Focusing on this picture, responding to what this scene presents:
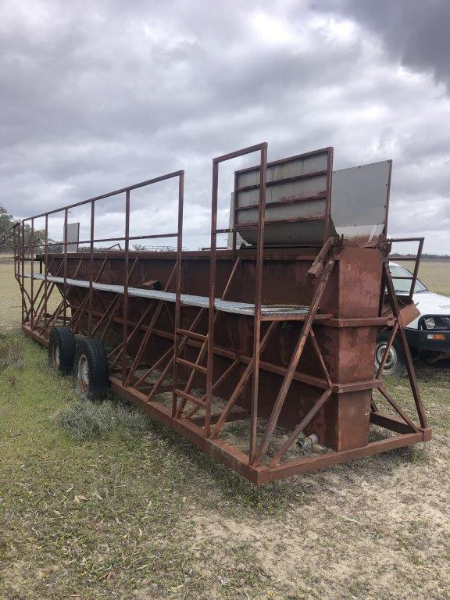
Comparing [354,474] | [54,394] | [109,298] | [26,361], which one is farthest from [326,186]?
[26,361]

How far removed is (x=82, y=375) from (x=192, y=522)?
3651mm

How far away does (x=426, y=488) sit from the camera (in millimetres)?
4305

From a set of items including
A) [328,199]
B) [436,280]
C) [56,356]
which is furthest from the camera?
[436,280]

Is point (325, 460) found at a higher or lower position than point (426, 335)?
lower

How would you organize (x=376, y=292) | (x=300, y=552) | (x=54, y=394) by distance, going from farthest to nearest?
1. (x=54, y=394)
2. (x=376, y=292)
3. (x=300, y=552)

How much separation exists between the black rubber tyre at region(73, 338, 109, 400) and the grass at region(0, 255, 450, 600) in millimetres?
815

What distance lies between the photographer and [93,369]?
244 inches

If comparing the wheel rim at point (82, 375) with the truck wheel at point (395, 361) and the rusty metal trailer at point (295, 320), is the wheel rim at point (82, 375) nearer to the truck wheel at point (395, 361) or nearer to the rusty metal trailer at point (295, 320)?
the rusty metal trailer at point (295, 320)

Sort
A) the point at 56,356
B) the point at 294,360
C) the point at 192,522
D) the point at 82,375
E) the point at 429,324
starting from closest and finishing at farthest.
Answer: the point at 192,522 < the point at 294,360 < the point at 82,375 < the point at 429,324 < the point at 56,356

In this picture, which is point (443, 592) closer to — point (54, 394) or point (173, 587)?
point (173, 587)

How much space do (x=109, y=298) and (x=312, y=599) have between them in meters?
6.37

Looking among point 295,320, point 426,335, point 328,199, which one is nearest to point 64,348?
point 295,320

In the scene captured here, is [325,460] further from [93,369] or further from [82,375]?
[82,375]

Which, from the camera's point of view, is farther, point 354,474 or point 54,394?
point 54,394
